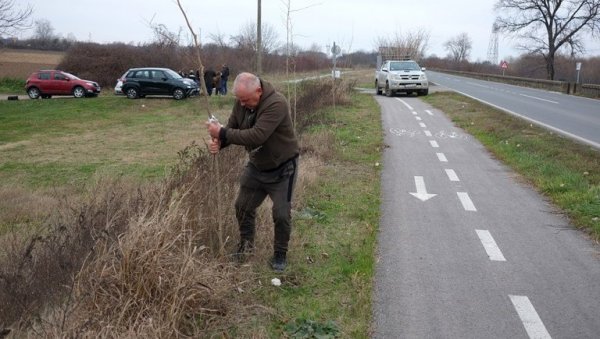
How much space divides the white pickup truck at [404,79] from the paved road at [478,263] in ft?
60.0

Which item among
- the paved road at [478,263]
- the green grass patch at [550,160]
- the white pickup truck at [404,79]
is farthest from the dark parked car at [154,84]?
the paved road at [478,263]

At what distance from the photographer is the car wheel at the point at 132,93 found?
97.3 feet

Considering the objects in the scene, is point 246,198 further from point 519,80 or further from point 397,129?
point 519,80

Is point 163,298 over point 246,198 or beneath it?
beneath

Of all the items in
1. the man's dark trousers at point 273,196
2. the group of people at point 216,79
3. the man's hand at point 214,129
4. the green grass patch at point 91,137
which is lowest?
the green grass patch at point 91,137

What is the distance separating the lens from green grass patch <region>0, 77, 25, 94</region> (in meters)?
43.5

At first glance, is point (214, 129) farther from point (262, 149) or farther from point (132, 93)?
point (132, 93)

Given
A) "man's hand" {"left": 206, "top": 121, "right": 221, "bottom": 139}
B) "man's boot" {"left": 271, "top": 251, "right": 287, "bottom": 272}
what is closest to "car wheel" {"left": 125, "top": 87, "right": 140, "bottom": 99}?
"man's boot" {"left": 271, "top": 251, "right": 287, "bottom": 272}

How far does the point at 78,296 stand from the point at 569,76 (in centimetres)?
6997

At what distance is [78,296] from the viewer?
11.5 feet

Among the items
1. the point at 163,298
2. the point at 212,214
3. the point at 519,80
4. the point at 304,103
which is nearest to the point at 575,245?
the point at 212,214

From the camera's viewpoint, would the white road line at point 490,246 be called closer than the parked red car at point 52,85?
Yes

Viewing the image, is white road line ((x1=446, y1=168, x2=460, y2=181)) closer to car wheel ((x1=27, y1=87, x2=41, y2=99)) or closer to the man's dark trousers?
the man's dark trousers

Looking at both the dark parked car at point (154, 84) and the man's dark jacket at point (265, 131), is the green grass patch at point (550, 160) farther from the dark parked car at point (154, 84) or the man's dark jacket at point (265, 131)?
the dark parked car at point (154, 84)
